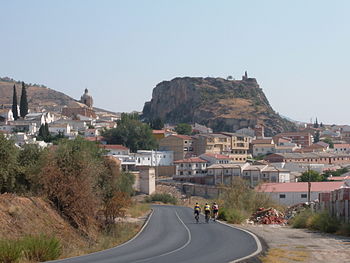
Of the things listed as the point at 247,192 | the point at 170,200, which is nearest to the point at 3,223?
the point at 247,192

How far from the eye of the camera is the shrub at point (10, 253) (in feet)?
64.3

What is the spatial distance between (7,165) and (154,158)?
240 ft

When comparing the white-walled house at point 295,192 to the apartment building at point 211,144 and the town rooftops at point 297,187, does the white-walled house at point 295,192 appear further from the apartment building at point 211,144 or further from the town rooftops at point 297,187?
the apartment building at point 211,144

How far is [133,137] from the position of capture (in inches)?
4734

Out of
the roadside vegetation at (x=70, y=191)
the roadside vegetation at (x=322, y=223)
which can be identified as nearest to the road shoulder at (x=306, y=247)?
the roadside vegetation at (x=322, y=223)

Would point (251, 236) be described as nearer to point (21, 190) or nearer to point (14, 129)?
point (21, 190)

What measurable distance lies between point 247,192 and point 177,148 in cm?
7341

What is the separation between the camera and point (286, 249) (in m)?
23.6

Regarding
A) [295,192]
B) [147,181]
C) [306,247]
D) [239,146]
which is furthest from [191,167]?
[306,247]

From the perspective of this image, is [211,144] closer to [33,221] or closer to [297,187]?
[297,187]

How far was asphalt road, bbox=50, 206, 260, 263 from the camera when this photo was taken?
20.2m

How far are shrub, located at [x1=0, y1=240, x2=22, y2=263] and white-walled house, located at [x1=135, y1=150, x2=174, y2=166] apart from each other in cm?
8450

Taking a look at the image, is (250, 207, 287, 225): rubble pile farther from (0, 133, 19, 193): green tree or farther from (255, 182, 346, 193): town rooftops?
(255, 182, 346, 193): town rooftops

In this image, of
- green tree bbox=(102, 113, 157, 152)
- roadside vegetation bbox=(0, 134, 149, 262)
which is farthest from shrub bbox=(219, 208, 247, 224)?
green tree bbox=(102, 113, 157, 152)
